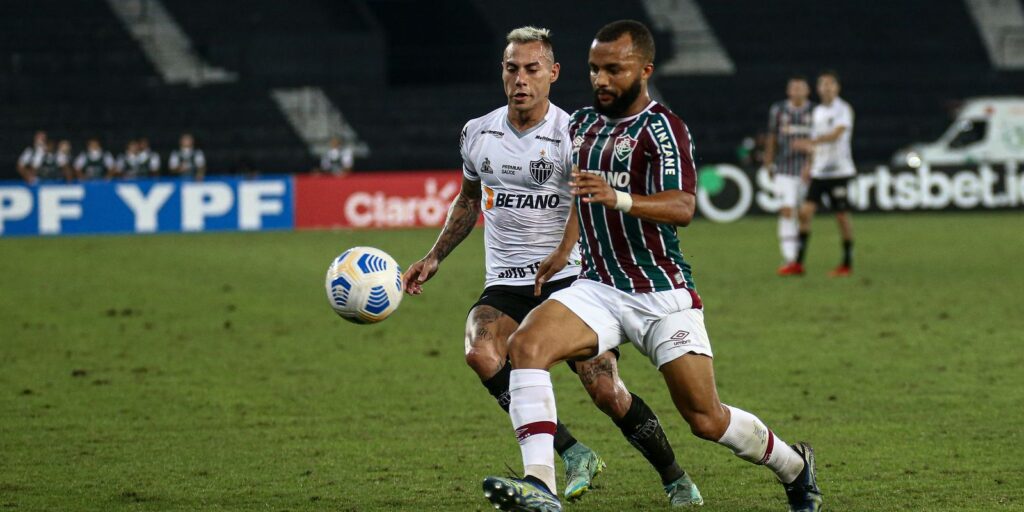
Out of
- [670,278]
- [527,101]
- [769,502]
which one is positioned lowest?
[769,502]

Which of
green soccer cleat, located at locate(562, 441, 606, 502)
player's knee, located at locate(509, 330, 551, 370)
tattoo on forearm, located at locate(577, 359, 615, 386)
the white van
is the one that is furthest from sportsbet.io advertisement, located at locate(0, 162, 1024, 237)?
player's knee, located at locate(509, 330, 551, 370)

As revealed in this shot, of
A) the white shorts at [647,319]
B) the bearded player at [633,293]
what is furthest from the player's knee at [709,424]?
the white shorts at [647,319]

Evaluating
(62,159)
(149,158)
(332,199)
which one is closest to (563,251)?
(332,199)

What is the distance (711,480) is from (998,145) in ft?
87.0

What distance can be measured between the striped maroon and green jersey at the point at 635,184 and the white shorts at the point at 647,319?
0.14 ft

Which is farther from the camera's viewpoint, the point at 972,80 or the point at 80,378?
the point at 972,80

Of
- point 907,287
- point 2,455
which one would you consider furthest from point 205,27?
point 2,455

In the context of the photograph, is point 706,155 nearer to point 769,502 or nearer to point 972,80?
point 972,80

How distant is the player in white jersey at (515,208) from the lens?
6.23 metres

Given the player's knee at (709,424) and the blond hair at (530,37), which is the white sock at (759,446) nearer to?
the player's knee at (709,424)

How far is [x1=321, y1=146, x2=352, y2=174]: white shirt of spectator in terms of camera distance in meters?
32.4

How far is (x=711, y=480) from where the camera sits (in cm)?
635

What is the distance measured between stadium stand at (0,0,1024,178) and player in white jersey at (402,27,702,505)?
86.5ft

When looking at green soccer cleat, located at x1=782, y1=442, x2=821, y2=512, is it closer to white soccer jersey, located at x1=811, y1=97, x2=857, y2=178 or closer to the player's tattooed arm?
the player's tattooed arm
